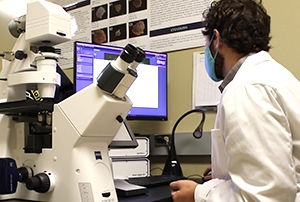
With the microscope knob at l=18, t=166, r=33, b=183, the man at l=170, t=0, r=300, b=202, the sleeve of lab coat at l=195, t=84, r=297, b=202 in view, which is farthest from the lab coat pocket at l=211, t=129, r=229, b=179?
the microscope knob at l=18, t=166, r=33, b=183

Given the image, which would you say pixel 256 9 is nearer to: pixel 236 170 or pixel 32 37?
pixel 236 170

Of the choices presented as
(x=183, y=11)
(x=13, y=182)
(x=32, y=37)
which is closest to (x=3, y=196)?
(x=13, y=182)

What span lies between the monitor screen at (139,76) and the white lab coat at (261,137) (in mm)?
931

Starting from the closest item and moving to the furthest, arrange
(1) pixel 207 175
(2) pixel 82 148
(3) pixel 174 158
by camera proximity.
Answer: (2) pixel 82 148 → (1) pixel 207 175 → (3) pixel 174 158

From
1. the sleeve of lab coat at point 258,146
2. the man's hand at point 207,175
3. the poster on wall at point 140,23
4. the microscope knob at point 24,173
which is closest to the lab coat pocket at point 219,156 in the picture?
the sleeve of lab coat at point 258,146

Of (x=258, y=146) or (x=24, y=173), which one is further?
(x=24, y=173)

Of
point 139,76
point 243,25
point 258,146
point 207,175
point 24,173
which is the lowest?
point 207,175

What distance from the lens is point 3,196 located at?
131 centimetres

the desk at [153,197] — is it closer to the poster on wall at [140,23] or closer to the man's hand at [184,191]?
the man's hand at [184,191]

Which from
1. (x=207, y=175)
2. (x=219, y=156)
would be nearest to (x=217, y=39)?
(x=219, y=156)

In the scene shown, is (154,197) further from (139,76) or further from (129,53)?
(139,76)

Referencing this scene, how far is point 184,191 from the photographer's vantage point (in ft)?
A: 4.15

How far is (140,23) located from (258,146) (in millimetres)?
1532

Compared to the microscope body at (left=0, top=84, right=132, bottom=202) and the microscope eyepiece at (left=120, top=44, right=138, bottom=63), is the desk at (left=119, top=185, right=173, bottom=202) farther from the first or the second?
the microscope eyepiece at (left=120, top=44, right=138, bottom=63)
